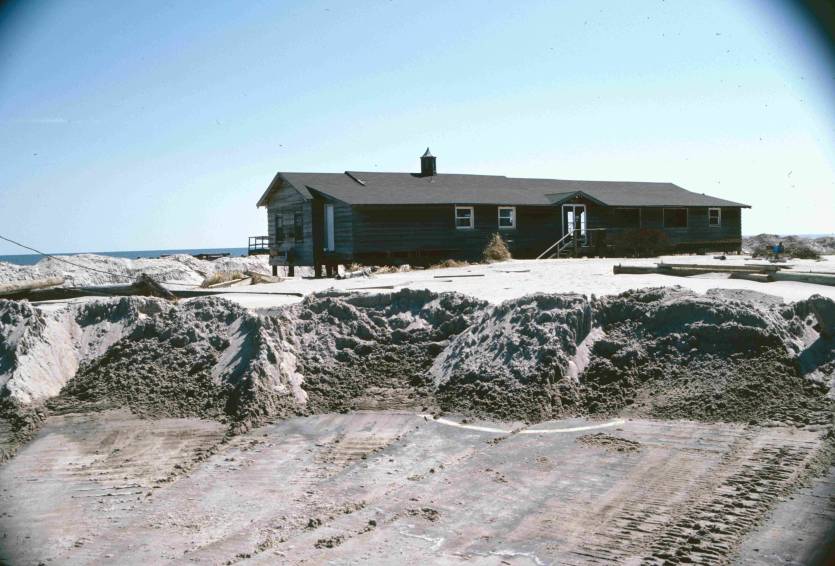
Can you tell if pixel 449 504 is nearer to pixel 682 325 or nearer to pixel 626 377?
pixel 626 377

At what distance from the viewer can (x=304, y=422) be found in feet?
28.0

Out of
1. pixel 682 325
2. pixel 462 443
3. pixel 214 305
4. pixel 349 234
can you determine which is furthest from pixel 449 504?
pixel 349 234

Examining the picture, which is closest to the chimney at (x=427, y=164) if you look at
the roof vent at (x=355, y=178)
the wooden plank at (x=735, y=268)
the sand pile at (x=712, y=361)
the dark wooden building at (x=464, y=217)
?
the dark wooden building at (x=464, y=217)

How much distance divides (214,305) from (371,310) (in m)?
2.64

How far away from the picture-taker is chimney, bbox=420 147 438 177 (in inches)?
1226

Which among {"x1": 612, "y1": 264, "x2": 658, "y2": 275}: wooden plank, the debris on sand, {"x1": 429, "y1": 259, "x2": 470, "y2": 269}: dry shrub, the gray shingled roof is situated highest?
the gray shingled roof

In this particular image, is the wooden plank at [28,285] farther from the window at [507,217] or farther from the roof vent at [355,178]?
the window at [507,217]

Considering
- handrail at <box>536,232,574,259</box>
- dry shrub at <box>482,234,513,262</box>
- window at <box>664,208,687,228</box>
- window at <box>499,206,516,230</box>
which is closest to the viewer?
dry shrub at <box>482,234,513,262</box>

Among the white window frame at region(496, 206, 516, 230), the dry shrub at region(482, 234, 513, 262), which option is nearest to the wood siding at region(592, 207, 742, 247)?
the white window frame at region(496, 206, 516, 230)

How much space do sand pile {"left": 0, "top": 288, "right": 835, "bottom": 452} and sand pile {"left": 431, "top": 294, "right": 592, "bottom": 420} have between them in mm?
22

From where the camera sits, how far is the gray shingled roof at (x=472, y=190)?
85.7 feet

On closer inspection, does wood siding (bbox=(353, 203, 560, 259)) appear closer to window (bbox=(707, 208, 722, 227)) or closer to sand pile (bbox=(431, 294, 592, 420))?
window (bbox=(707, 208, 722, 227))

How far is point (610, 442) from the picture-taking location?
7223 millimetres

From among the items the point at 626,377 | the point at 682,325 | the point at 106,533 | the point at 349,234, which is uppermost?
the point at 349,234
